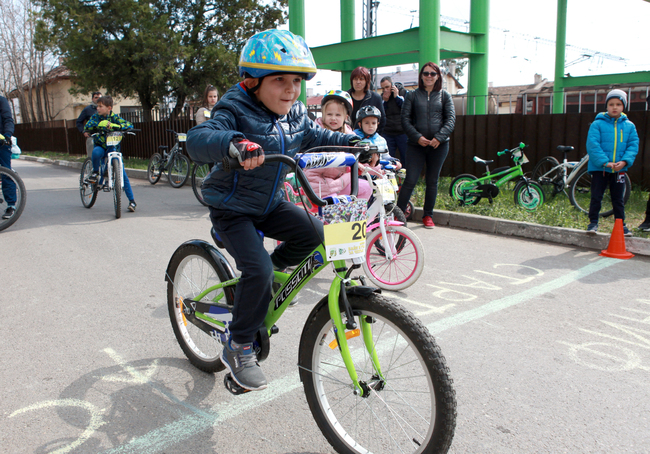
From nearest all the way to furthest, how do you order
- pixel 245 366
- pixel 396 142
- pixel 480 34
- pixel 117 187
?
pixel 245 366 < pixel 396 142 < pixel 117 187 < pixel 480 34

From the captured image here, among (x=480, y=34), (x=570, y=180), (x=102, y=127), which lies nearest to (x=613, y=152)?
(x=570, y=180)

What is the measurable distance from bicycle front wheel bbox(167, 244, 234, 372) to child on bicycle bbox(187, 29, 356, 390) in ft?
1.40

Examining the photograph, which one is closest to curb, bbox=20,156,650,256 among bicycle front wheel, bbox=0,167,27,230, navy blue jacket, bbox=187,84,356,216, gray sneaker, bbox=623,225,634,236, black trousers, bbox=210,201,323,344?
gray sneaker, bbox=623,225,634,236

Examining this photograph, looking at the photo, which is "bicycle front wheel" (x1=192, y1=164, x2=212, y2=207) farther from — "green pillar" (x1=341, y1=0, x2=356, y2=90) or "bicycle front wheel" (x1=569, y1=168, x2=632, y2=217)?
"green pillar" (x1=341, y1=0, x2=356, y2=90)

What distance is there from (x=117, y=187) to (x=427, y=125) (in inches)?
196

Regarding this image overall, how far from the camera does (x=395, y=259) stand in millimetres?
4816

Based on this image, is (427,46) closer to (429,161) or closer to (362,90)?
(362,90)

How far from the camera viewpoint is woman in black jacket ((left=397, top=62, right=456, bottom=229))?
23.7 feet

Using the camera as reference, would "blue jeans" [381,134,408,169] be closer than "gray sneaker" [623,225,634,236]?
No

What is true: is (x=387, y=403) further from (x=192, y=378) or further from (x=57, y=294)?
(x=57, y=294)

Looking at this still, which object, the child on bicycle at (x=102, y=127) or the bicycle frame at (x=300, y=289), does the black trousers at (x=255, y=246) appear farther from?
the child on bicycle at (x=102, y=127)

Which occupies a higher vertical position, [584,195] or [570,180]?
[570,180]

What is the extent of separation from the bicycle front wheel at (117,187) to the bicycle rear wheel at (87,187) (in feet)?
2.51

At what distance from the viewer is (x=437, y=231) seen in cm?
745
